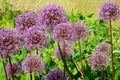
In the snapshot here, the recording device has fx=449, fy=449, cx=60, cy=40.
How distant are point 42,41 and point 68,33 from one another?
0.12 meters

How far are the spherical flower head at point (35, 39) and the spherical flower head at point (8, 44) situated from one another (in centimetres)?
5

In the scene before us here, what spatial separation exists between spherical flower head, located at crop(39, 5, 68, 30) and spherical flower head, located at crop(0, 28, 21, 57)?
0.15m

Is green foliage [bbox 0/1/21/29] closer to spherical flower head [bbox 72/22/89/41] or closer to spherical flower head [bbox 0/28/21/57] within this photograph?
spherical flower head [bbox 72/22/89/41]

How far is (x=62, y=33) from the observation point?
201 cm

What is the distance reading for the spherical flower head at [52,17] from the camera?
204cm

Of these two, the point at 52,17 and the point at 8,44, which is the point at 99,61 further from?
the point at 8,44

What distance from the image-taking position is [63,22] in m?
2.05

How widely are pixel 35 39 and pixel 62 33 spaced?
124mm

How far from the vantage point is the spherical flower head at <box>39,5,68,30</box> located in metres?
2.04

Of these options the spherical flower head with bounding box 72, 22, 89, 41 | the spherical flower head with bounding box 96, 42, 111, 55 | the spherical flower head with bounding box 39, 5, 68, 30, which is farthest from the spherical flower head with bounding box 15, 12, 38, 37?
the spherical flower head with bounding box 96, 42, 111, 55

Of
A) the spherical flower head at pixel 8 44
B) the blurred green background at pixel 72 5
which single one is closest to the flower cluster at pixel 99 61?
the spherical flower head at pixel 8 44

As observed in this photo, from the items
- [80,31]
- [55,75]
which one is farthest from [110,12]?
[55,75]

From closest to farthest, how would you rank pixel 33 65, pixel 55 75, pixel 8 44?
pixel 8 44, pixel 33 65, pixel 55 75

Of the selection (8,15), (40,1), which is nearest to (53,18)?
(8,15)
